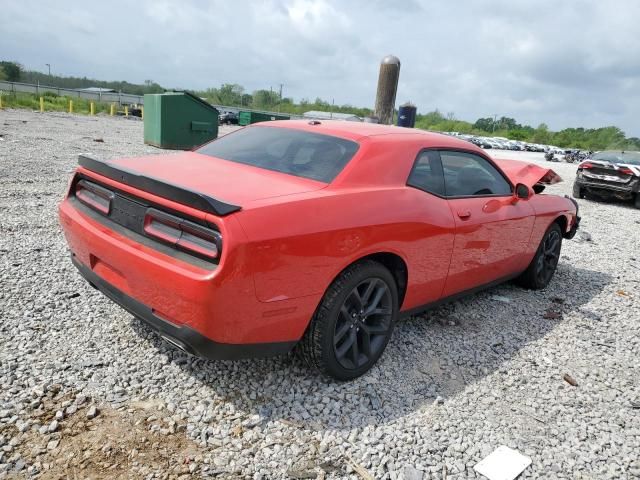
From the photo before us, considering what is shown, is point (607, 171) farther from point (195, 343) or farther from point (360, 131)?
point (195, 343)

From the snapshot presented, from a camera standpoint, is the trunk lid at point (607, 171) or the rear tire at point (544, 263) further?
the trunk lid at point (607, 171)

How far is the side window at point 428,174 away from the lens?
3.21 metres

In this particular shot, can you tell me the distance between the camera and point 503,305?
177 inches

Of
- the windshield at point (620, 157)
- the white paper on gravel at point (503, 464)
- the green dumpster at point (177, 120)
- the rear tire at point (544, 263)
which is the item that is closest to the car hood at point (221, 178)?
the white paper on gravel at point (503, 464)

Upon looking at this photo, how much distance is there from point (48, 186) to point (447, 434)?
720 cm

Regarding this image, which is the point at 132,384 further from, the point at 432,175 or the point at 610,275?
the point at 610,275

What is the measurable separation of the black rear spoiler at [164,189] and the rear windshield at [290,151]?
2.62 ft

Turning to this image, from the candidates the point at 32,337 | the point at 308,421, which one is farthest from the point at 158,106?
the point at 308,421

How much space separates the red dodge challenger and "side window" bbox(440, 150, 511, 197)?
16 mm

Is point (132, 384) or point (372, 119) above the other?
point (372, 119)

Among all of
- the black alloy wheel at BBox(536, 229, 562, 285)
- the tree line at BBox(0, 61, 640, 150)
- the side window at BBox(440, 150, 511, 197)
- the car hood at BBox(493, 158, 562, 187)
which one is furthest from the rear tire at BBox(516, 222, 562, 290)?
the tree line at BBox(0, 61, 640, 150)

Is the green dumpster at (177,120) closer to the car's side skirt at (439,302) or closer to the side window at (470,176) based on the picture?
the side window at (470,176)

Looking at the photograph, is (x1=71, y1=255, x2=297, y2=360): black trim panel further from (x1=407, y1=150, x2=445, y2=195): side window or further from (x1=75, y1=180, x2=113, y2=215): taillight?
(x1=407, y1=150, x2=445, y2=195): side window

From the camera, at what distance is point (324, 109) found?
309ft
